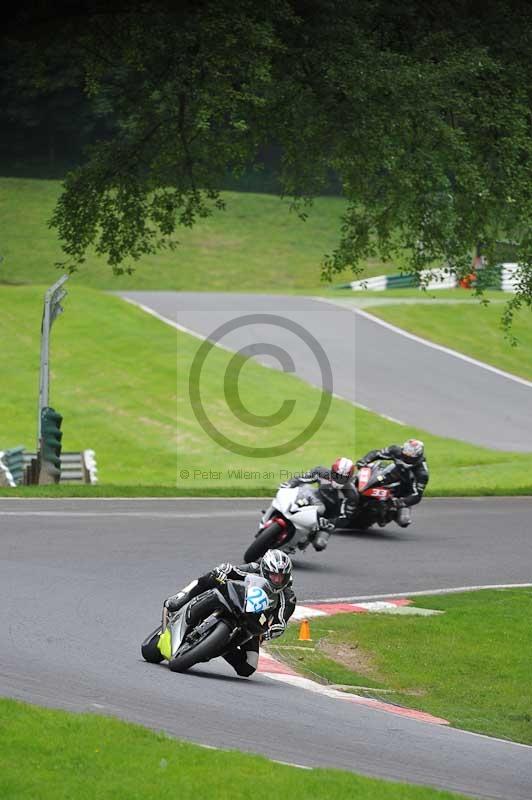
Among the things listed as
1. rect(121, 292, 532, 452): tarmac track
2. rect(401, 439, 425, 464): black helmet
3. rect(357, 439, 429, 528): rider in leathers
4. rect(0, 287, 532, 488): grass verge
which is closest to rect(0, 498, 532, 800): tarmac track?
rect(357, 439, 429, 528): rider in leathers

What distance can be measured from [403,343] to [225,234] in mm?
26943

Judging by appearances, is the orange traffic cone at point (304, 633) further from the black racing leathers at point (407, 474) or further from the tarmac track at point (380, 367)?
the tarmac track at point (380, 367)

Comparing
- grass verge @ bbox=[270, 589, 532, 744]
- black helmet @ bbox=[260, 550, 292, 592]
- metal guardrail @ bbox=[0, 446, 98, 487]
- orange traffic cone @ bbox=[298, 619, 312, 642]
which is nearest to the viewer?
black helmet @ bbox=[260, 550, 292, 592]

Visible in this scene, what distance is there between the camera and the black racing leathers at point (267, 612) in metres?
11.4

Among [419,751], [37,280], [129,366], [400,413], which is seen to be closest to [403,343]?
[400,413]

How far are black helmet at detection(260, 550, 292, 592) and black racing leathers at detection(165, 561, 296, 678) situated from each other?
0.13m

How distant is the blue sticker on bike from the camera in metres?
11.1

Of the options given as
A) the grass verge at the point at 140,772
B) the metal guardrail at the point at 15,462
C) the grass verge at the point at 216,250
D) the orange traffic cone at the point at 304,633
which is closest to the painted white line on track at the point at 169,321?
the grass verge at the point at 216,250

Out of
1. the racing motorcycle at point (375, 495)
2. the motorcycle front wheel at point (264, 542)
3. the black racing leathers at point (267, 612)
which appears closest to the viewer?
the black racing leathers at point (267, 612)

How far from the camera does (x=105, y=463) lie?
33156 mm

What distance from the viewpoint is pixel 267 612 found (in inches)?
445

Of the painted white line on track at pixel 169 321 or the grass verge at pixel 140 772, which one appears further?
the painted white line on track at pixel 169 321

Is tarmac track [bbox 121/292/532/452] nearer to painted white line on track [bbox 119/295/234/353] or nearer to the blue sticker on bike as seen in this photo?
painted white line on track [bbox 119/295/234/353]

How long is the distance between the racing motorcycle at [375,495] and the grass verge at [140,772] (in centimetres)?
1157
